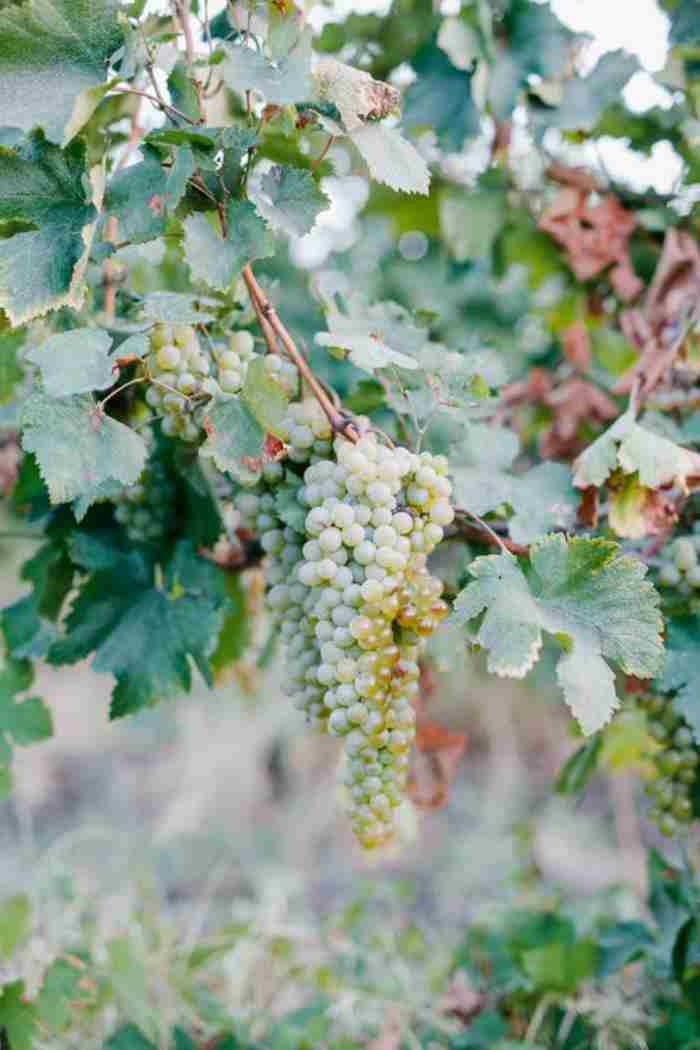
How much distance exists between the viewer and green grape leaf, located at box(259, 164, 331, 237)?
767 millimetres

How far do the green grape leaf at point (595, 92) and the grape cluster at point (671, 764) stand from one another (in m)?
0.76

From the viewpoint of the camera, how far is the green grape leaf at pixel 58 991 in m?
1.10

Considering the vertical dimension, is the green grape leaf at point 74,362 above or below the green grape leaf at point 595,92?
below

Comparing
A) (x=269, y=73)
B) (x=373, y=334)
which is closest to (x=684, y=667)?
(x=373, y=334)

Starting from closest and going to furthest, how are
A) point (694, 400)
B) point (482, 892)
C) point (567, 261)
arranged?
point (694, 400) → point (567, 261) → point (482, 892)

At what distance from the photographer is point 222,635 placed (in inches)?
48.1

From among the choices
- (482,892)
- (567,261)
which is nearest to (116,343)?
(567,261)

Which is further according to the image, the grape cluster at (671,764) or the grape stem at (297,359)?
the grape cluster at (671,764)

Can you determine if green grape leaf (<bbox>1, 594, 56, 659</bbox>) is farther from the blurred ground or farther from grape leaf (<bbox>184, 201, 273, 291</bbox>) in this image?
the blurred ground

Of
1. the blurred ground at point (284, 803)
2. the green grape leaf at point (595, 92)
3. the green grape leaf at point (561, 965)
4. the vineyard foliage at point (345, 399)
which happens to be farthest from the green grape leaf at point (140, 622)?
the blurred ground at point (284, 803)

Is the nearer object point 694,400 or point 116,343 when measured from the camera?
point 116,343

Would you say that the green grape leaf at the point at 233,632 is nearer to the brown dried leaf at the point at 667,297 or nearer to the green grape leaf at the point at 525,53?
the brown dried leaf at the point at 667,297

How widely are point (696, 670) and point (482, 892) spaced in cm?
209

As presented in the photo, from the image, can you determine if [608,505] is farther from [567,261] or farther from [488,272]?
[488,272]
